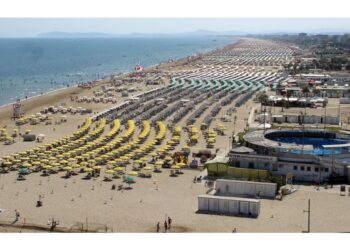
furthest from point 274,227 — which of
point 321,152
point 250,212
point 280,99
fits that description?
point 280,99

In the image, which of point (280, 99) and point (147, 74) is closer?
point (280, 99)

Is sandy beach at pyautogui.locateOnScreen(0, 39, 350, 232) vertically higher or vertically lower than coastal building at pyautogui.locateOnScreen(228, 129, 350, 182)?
lower

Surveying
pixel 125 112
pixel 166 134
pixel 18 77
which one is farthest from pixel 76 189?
pixel 18 77

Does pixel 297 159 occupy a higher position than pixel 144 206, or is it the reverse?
pixel 297 159

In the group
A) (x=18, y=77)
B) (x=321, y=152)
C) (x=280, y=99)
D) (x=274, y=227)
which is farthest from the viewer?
(x=18, y=77)

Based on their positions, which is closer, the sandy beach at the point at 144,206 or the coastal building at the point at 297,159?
the sandy beach at the point at 144,206

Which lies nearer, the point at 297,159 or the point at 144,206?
the point at 144,206

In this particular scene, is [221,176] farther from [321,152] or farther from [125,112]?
[125,112]

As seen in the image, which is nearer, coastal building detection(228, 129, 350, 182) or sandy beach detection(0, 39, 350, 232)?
sandy beach detection(0, 39, 350, 232)

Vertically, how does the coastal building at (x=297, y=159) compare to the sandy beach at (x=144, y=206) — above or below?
above

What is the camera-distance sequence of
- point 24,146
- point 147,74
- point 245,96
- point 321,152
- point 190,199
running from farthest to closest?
point 147,74 → point 245,96 → point 24,146 → point 321,152 → point 190,199
